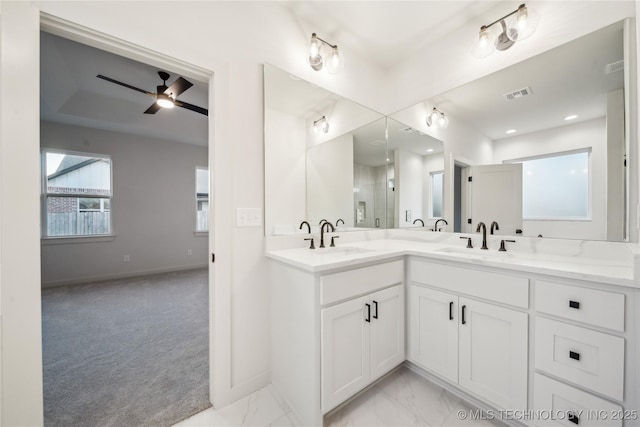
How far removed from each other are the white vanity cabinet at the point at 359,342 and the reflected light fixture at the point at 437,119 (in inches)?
57.3

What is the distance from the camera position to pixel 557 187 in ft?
4.85

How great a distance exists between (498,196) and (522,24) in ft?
3.78

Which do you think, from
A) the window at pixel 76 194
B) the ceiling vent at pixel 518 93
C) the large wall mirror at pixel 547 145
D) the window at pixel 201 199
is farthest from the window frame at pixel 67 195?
the ceiling vent at pixel 518 93

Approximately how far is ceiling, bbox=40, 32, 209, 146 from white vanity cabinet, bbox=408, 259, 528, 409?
3.34 metres

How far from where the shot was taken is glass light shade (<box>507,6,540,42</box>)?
1.52m

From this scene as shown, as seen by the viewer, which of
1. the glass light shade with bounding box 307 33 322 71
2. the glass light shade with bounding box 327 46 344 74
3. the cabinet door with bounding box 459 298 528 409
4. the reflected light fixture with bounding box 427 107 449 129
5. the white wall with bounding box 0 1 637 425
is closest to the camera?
the white wall with bounding box 0 1 637 425

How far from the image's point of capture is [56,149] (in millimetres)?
3791

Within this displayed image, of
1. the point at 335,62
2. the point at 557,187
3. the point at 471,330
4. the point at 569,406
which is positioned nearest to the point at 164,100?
the point at 335,62

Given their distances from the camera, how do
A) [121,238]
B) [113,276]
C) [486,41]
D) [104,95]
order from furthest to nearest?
[121,238] → [113,276] → [104,95] → [486,41]

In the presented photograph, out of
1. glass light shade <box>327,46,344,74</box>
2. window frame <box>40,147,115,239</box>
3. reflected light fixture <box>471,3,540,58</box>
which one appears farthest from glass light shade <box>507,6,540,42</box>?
window frame <box>40,147,115,239</box>

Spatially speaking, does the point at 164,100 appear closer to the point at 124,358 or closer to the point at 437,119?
the point at 124,358

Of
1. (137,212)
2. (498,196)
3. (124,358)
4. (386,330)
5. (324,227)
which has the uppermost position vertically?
(498,196)

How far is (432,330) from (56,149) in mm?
5877

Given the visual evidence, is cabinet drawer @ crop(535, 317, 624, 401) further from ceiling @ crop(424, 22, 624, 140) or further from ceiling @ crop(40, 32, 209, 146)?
ceiling @ crop(40, 32, 209, 146)
